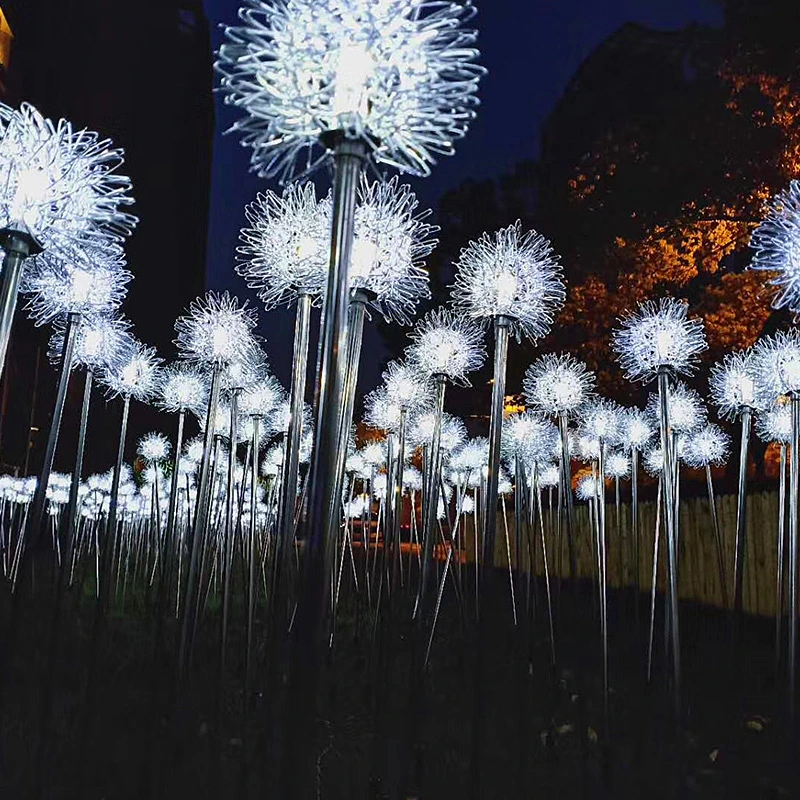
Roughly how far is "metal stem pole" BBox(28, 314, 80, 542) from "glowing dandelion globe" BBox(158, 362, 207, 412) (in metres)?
2.24

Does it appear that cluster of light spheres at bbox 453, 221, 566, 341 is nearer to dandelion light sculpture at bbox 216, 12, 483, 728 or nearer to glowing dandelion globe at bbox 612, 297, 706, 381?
glowing dandelion globe at bbox 612, 297, 706, 381

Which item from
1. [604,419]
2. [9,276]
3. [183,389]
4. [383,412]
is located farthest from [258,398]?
[9,276]

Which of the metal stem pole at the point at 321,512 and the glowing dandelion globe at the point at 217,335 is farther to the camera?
the glowing dandelion globe at the point at 217,335

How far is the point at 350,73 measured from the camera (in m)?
1.74

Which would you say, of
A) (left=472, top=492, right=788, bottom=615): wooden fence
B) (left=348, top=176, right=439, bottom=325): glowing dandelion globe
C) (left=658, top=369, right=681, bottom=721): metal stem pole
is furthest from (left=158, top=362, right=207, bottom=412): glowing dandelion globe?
(left=658, top=369, right=681, bottom=721): metal stem pole

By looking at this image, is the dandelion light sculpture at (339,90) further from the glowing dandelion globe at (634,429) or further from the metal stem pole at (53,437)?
the glowing dandelion globe at (634,429)

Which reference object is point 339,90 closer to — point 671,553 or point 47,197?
point 47,197

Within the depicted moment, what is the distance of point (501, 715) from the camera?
479 cm

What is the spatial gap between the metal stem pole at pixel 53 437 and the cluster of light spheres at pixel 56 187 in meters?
0.97

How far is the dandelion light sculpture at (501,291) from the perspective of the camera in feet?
9.53

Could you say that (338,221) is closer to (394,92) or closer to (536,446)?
(394,92)

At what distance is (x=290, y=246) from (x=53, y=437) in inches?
48.5

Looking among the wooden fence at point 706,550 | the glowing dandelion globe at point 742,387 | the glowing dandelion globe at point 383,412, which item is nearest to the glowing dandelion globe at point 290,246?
the glowing dandelion globe at point 383,412

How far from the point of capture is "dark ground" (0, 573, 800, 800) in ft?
11.3
